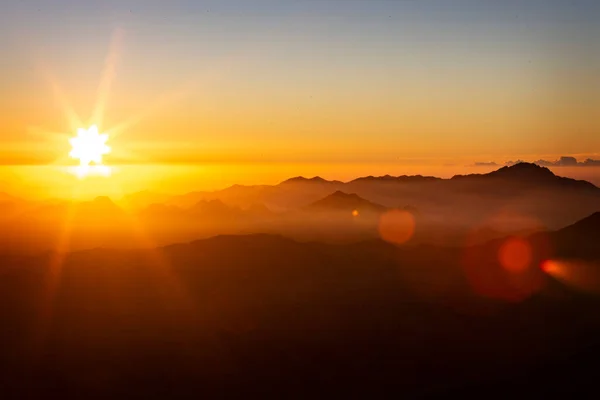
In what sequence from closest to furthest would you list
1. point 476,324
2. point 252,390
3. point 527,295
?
point 252,390
point 476,324
point 527,295

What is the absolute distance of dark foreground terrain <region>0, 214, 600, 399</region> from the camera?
85.8 meters

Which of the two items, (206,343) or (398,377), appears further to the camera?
(206,343)

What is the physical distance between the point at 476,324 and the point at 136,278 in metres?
106

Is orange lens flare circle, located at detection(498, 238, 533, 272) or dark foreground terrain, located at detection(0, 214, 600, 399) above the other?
orange lens flare circle, located at detection(498, 238, 533, 272)

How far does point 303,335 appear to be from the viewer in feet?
355

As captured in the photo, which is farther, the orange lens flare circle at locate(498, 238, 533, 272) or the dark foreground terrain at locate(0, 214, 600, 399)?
the orange lens flare circle at locate(498, 238, 533, 272)

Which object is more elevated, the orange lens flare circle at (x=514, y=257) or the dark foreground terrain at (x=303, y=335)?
the orange lens flare circle at (x=514, y=257)

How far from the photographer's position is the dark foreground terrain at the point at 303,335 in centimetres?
8575

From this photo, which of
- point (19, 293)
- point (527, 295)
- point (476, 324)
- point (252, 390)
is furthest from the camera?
point (19, 293)

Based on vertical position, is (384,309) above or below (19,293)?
below

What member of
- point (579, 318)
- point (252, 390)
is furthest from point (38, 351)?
point (579, 318)

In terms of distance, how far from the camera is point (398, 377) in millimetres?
88688

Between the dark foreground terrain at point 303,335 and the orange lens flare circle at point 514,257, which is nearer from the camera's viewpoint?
the dark foreground terrain at point 303,335

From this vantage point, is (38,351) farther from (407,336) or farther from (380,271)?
(380,271)
